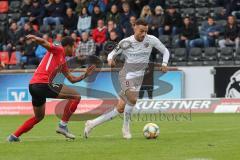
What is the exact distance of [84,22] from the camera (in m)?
28.3

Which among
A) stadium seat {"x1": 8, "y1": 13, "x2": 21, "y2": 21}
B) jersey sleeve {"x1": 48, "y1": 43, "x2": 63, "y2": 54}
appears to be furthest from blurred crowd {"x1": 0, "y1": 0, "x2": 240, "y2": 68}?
jersey sleeve {"x1": 48, "y1": 43, "x2": 63, "y2": 54}

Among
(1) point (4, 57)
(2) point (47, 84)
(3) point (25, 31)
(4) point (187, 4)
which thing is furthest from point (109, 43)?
(2) point (47, 84)

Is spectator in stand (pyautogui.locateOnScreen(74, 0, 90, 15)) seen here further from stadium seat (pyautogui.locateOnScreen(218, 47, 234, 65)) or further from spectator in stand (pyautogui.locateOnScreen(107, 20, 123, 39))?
stadium seat (pyautogui.locateOnScreen(218, 47, 234, 65))

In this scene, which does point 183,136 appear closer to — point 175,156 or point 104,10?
point 175,156

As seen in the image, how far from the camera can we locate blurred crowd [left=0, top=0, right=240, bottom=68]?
2591cm

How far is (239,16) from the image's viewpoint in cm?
2695

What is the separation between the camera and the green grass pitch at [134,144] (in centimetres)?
1124

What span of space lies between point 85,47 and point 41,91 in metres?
12.4

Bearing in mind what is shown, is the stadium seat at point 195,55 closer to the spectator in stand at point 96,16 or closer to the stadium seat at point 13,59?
the spectator in stand at point 96,16

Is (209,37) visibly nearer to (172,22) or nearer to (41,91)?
(172,22)

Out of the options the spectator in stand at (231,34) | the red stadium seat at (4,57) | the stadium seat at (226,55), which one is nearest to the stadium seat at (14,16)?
the red stadium seat at (4,57)

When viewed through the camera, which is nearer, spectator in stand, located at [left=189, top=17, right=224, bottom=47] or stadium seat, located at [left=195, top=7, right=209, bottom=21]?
spectator in stand, located at [left=189, top=17, right=224, bottom=47]

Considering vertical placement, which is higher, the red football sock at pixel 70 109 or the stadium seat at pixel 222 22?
the red football sock at pixel 70 109

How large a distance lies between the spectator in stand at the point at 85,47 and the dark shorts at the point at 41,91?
12059 mm
